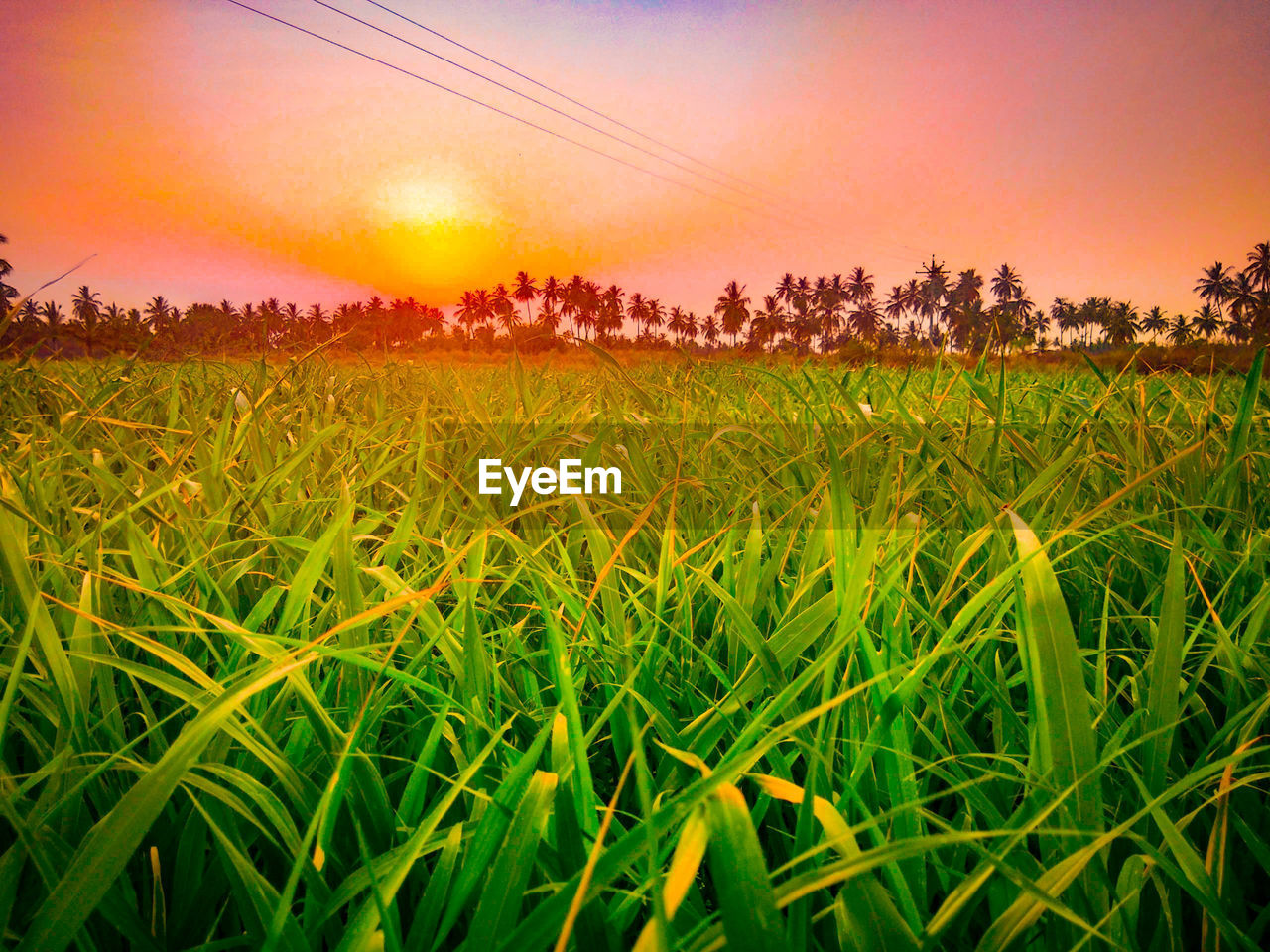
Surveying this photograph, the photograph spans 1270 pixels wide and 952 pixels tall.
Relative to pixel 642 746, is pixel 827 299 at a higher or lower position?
higher

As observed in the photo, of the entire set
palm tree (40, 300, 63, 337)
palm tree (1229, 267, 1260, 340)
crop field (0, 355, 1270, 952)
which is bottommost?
crop field (0, 355, 1270, 952)

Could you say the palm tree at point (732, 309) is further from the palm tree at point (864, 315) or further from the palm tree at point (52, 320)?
the palm tree at point (52, 320)

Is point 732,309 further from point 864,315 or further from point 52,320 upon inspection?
point 52,320

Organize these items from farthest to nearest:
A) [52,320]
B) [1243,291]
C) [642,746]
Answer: [1243,291] < [52,320] < [642,746]

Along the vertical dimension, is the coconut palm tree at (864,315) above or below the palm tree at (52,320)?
above

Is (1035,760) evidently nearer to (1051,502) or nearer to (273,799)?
(273,799)

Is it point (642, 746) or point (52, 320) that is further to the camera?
point (52, 320)

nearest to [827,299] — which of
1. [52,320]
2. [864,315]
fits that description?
[864,315]

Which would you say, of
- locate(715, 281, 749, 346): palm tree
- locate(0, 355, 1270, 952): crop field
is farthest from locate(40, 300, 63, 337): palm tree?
locate(715, 281, 749, 346): palm tree

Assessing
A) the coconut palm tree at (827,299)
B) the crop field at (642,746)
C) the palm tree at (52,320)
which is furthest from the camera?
the coconut palm tree at (827,299)

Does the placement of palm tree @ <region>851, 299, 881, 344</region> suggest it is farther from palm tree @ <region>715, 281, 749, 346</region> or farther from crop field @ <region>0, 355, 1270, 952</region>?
crop field @ <region>0, 355, 1270, 952</region>

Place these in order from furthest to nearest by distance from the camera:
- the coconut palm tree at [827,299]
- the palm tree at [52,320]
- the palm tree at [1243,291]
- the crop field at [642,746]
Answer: the coconut palm tree at [827,299]
the palm tree at [1243,291]
the palm tree at [52,320]
the crop field at [642,746]

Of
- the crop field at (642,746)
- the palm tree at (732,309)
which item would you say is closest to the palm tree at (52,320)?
the crop field at (642,746)

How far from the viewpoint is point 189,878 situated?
47 centimetres
